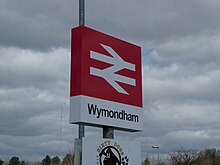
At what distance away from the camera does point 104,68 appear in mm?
8180

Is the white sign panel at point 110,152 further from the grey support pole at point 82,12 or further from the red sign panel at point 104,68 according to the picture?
the grey support pole at point 82,12

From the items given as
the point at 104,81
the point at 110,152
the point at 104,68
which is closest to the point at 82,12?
the point at 104,68

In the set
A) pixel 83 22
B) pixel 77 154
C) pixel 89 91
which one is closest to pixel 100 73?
pixel 89 91

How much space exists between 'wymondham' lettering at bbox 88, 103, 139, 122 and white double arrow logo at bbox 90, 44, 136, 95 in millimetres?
470

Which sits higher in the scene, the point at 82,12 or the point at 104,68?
the point at 82,12

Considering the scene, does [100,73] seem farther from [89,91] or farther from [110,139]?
[110,139]

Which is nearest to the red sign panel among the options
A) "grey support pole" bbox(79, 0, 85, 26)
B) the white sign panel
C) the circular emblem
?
"grey support pole" bbox(79, 0, 85, 26)

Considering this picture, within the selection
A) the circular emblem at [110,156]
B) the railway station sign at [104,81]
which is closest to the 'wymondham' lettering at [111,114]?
the railway station sign at [104,81]

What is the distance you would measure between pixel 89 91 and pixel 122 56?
1.41 meters

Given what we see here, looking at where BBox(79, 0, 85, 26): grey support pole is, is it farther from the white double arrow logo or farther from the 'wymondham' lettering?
the 'wymondham' lettering

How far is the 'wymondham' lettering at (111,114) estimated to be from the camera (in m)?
7.75

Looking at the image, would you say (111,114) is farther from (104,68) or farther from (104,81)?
(104,68)

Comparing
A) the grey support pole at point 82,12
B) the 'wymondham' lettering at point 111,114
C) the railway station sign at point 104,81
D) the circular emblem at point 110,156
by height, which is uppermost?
the grey support pole at point 82,12

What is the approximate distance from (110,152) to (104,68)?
1.64 m
